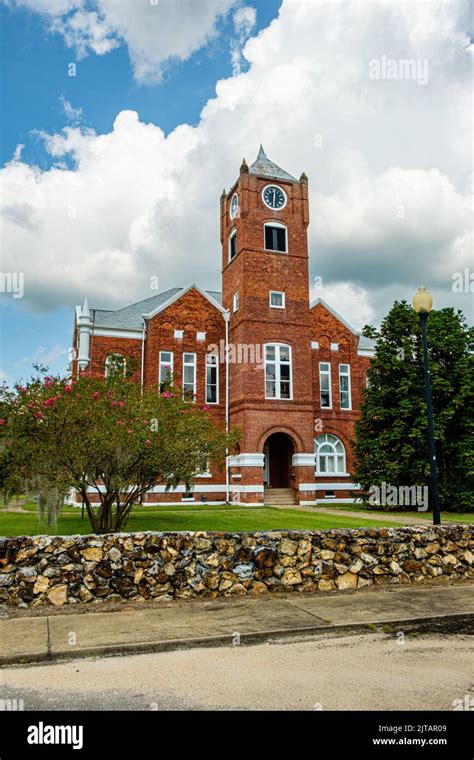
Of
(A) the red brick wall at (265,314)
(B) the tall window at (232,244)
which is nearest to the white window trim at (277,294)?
(A) the red brick wall at (265,314)

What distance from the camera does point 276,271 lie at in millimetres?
30172

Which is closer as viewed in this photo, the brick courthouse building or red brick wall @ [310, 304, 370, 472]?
the brick courthouse building

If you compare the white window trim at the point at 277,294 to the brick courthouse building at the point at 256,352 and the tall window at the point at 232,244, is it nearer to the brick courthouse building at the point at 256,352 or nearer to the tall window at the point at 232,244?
the brick courthouse building at the point at 256,352

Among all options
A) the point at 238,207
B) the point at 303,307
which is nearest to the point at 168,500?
the point at 303,307

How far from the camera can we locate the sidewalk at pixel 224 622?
6605 mm

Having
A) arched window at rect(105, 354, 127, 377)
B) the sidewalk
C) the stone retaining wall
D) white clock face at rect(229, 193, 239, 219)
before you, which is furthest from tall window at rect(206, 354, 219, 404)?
the sidewalk

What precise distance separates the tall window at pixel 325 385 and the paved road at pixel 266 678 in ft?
86.8

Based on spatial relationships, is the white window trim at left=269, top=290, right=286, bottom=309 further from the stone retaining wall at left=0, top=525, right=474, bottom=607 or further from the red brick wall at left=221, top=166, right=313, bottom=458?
the stone retaining wall at left=0, top=525, right=474, bottom=607

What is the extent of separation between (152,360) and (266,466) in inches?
352

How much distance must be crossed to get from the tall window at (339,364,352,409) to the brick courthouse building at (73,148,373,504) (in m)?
0.18

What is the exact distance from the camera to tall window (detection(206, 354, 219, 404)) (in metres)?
30.7

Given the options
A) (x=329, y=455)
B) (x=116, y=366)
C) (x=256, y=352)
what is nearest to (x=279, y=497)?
(x=329, y=455)

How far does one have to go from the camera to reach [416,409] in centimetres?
2658

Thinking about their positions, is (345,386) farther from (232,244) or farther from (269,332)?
(232,244)
